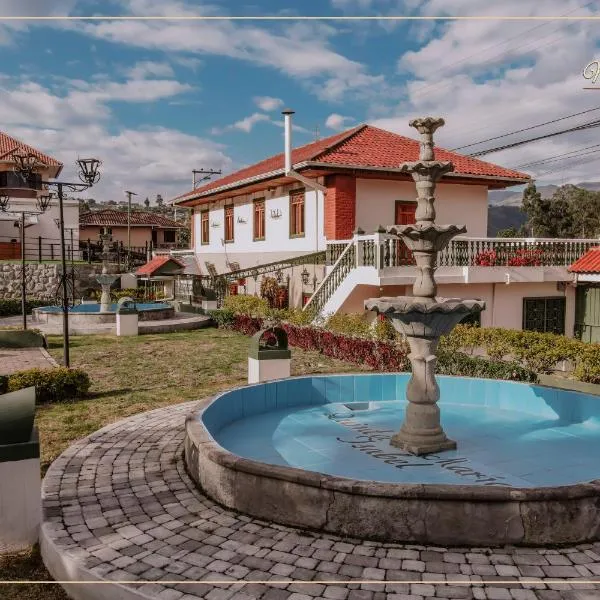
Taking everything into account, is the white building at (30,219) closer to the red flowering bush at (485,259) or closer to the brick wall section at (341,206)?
the brick wall section at (341,206)

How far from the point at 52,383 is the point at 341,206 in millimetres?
12433

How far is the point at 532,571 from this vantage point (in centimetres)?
472

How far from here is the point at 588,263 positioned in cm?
1966

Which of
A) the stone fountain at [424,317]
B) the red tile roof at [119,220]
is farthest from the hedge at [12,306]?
the red tile roof at [119,220]

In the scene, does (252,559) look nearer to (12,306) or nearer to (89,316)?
(89,316)

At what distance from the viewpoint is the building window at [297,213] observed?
22.7 metres

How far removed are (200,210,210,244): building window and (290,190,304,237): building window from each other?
31.0ft

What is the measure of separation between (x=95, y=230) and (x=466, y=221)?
142 ft

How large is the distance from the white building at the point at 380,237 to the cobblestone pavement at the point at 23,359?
7877mm

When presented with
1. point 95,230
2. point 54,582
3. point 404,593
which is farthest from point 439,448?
point 95,230

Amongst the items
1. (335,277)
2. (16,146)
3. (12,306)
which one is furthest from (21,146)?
(335,277)

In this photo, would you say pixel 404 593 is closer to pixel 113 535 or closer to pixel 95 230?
pixel 113 535

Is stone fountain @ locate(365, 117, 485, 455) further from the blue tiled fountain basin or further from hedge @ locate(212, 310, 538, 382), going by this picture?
hedge @ locate(212, 310, 538, 382)

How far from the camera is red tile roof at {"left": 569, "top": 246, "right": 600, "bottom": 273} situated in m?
19.4
